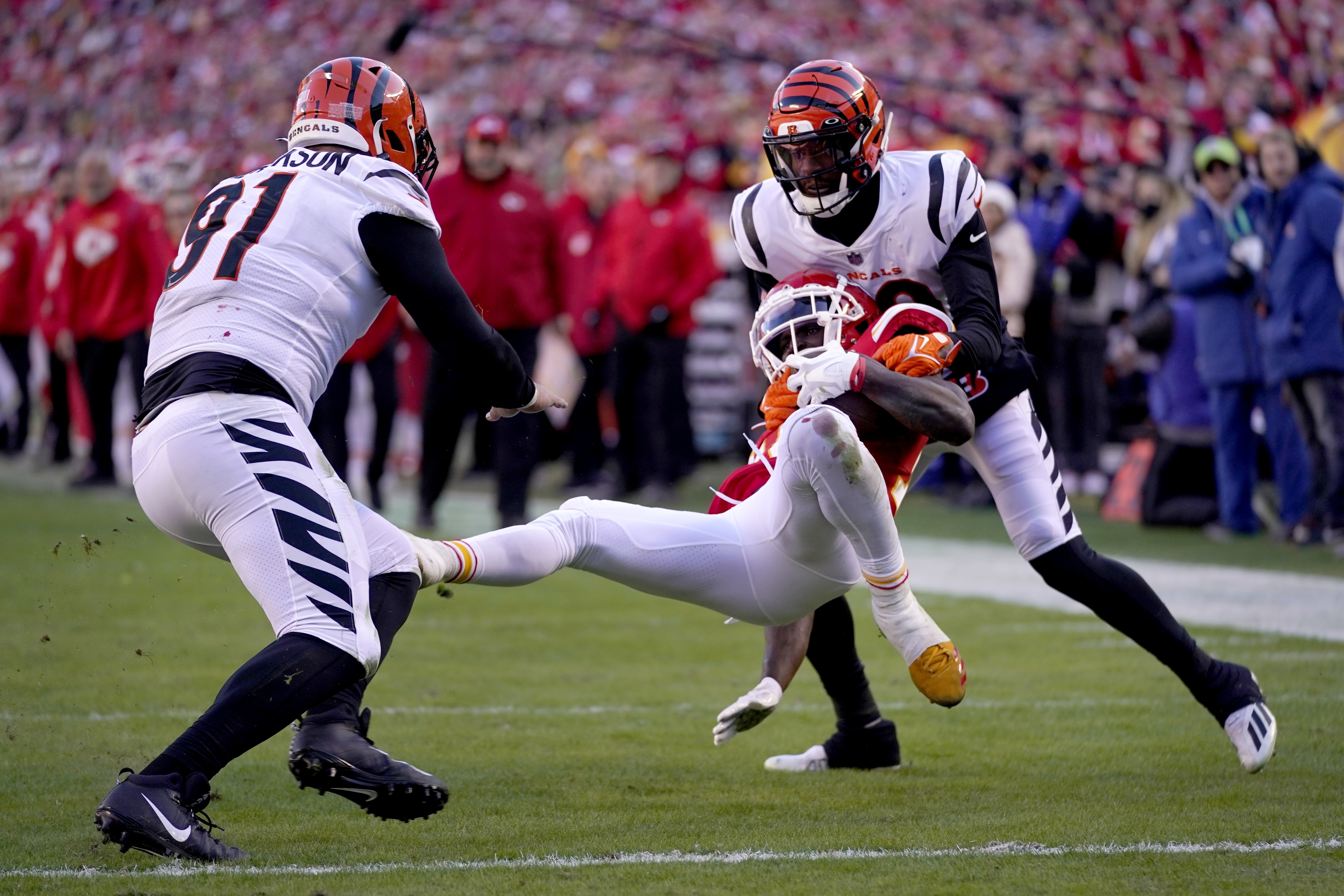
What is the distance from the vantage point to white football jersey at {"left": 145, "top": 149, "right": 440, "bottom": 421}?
318 cm

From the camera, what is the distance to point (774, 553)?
3.65 metres

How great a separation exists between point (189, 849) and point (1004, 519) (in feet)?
6.73

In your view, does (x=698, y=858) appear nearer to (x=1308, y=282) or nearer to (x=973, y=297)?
(x=973, y=297)

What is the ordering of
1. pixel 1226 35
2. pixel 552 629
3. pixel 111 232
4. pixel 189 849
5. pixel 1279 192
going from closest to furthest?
pixel 189 849, pixel 552 629, pixel 1279 192, pixel 111 232, pixel 1226 35

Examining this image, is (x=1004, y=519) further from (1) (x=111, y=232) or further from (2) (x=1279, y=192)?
(1) (x=111, y=232)

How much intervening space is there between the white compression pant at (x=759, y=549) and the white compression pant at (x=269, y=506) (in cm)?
40

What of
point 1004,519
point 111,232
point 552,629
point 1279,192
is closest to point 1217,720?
point 1004,519

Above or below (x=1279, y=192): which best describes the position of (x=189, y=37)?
above

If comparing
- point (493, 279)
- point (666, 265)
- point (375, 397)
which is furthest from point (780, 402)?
point (666, 265)

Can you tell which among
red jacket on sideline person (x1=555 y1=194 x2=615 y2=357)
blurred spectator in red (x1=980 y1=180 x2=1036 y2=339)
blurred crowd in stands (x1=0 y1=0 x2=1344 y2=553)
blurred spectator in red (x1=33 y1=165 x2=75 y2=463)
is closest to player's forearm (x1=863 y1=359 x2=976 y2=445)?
blurred crowd in stands (x1=0 y1=0 x2=1344 y2=553)

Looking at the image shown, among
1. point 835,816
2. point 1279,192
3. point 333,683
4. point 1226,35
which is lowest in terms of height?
point 835,816

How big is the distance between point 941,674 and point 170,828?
5.23ft

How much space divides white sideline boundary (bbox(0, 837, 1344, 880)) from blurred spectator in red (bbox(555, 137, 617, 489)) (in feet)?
26.9

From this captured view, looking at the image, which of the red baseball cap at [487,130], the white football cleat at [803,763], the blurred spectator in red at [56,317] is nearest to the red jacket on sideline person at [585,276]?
the red baseball cap at [487,130]
